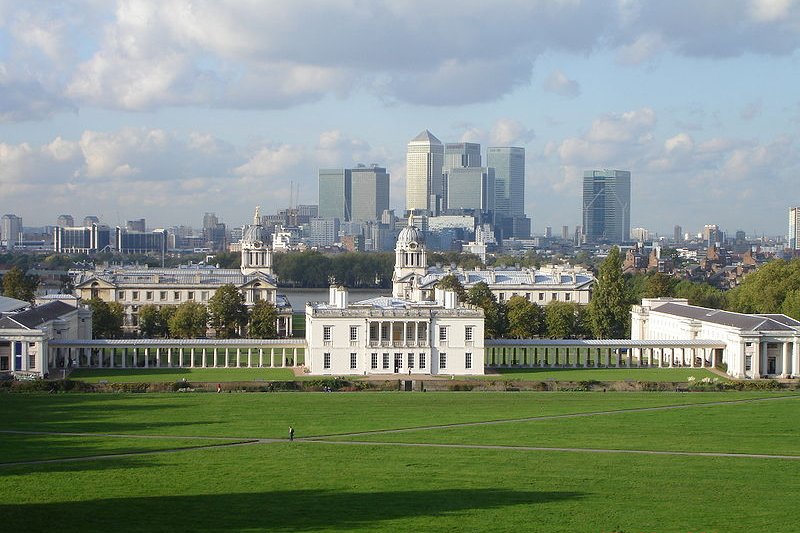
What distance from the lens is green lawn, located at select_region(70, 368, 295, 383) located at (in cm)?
8175

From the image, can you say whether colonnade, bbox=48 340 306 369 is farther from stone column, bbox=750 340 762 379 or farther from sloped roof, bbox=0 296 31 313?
stone column, bbox=750 340 762 379

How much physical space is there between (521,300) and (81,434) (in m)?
63.2

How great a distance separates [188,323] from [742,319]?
151 feet

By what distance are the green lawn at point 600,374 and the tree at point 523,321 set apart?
16258 mm

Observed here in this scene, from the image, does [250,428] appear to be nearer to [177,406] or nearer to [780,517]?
[177,406]

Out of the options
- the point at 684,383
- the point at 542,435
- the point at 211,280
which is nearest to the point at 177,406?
the point at 542,435

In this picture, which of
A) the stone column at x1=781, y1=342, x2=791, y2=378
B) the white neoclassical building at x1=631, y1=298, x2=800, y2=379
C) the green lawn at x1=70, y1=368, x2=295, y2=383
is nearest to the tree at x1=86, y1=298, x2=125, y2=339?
the green lawn at x1=70, y1=368, x2=295, y2=383

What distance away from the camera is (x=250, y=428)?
56.3 meters

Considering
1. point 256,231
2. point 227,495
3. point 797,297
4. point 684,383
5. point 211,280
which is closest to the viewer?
point 227,495

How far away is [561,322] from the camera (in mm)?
109562

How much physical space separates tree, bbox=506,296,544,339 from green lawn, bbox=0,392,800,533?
136ft

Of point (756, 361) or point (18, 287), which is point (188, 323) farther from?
point (756, 361)

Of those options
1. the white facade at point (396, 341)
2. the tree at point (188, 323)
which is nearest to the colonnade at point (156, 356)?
the white facade at point (396, 341)

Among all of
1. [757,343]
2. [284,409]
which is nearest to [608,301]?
[757,343]
